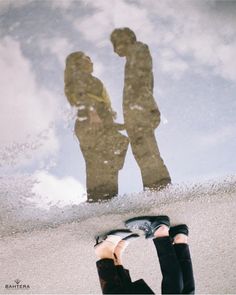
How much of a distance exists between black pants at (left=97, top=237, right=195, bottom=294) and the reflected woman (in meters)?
0.71

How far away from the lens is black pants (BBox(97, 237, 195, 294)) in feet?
5.97

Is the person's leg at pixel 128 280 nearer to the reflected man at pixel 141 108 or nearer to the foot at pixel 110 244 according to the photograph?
the foot at pixel 110 244

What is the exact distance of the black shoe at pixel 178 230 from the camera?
2215 millimetres

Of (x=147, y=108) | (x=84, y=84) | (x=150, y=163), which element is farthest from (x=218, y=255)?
(x=84, y=84)

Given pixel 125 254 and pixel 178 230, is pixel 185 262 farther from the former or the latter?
pixel 125 254

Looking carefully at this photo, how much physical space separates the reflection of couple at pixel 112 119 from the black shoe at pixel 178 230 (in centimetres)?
36

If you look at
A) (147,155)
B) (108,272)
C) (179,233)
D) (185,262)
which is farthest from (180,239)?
(147,155)

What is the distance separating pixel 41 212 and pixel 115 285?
0.82m

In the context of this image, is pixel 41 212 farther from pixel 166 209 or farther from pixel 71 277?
pixel 166 209

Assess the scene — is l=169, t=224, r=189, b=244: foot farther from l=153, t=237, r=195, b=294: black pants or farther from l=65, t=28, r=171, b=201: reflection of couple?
l=65, t=28, r=171, b=201: reflection of couple

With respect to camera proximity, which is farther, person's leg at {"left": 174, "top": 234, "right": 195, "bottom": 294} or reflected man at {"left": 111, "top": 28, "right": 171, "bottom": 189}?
reflected man at {"left": 111, "top": 28, "right": 171, "bottom": 189}

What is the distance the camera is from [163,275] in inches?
73.0

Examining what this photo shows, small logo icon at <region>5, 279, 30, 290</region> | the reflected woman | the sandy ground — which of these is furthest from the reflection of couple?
small logo icon at <region>5, 279, 30, 290</region>

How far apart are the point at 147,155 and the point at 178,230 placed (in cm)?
65
